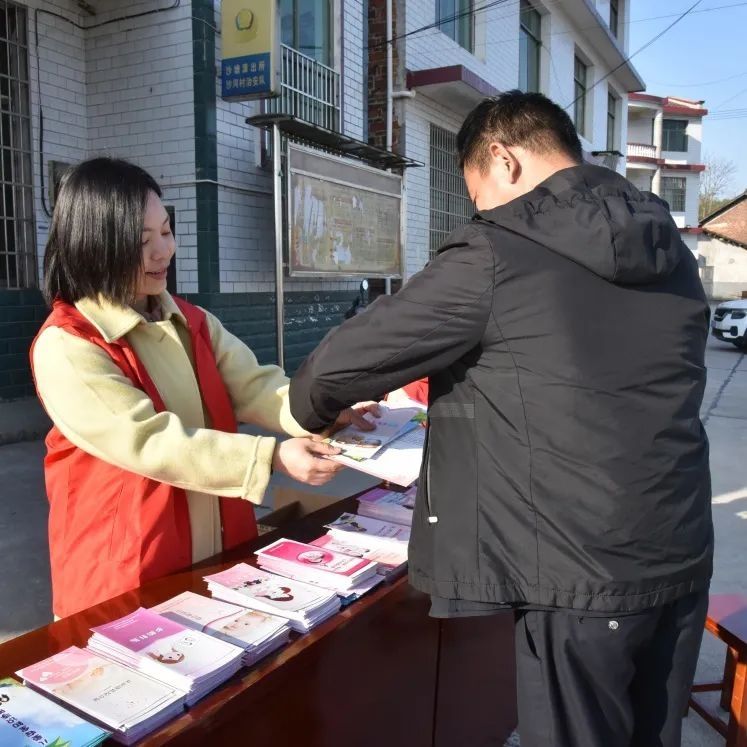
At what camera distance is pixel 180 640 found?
1.47 metres

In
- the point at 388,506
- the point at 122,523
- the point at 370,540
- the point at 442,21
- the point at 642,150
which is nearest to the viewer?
the point at 122,523

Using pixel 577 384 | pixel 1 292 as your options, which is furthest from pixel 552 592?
pixel 1 292

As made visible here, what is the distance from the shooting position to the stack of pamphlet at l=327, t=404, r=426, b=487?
1.79 meters

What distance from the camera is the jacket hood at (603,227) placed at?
4.06 ft

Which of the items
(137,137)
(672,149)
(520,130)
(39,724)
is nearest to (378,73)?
(137,137)

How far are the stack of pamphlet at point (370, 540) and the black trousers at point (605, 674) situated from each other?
0.60 meters

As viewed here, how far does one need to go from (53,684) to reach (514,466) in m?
0.93

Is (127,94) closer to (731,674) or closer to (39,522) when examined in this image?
(39,522)

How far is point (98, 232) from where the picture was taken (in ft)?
5.64

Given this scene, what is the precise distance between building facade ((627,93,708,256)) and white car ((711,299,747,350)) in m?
21.7

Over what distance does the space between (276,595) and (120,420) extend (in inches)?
21.7

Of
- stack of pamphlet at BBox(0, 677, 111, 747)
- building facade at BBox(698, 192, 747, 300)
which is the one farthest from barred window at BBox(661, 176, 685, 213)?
stack of pamphlet at BBox(0, 677, 111, 747)

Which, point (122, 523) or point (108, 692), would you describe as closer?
point (108, 692)

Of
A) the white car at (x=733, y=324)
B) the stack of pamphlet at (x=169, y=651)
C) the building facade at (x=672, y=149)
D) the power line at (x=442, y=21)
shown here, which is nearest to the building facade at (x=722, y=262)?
the building facade at (x=672, y=149)
